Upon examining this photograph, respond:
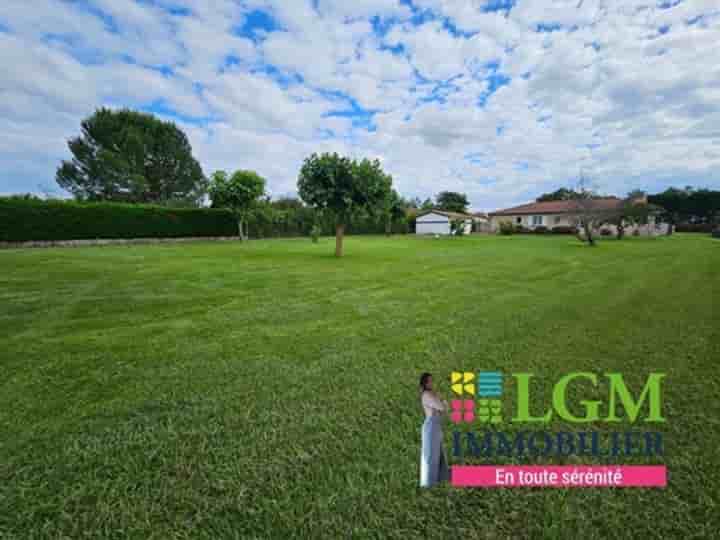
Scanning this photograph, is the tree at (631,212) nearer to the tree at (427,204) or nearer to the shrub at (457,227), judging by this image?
the shrub at (457,227)

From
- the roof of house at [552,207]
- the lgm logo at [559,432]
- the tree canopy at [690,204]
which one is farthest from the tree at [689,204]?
the lgm logo at [559,432]

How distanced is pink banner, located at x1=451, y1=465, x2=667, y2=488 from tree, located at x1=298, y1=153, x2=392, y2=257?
→ 9068mm

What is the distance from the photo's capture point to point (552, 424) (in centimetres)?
170

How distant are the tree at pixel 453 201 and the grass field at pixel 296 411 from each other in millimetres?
48781

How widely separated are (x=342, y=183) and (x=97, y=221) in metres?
15.6

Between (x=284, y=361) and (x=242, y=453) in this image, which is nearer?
(x=242, y=453)

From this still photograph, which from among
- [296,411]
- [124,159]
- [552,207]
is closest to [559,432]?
[296,411]

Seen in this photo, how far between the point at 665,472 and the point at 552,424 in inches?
18.3

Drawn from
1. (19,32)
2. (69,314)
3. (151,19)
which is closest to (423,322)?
(69,314)

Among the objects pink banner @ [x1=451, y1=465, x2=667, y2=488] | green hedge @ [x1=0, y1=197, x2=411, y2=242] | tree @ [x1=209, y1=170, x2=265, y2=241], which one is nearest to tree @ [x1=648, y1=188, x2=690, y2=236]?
green hedge @ [x1=0, y1=197, x2=411, y2=242]

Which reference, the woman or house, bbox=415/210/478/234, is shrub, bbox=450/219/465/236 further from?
the woman

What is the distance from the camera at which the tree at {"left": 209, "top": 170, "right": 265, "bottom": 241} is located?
1950cm

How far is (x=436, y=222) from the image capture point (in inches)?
1391

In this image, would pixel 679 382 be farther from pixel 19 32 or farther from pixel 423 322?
pixel 19 32
